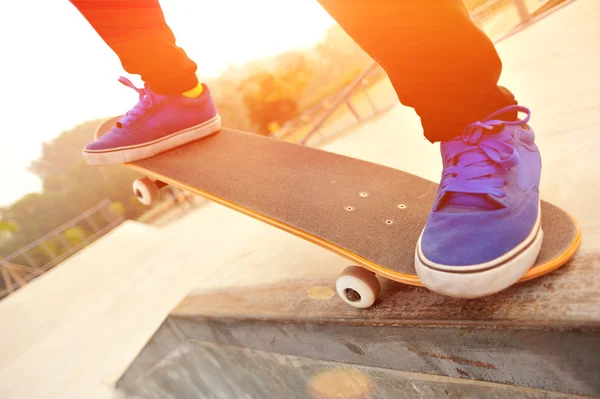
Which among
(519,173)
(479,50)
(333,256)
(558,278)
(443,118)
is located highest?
(479,50)

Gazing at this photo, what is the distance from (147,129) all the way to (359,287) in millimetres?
1278

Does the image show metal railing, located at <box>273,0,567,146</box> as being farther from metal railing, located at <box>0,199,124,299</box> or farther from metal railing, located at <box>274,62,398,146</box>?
metal railing, located at <box>0,199,124,299</box>

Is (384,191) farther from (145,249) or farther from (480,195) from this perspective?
(145,249)

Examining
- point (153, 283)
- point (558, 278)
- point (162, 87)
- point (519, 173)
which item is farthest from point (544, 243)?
point (153, 283)

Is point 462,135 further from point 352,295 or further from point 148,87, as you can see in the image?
point 148,87

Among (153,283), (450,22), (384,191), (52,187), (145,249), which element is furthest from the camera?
(52,187)

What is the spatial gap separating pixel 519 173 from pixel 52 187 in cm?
1268

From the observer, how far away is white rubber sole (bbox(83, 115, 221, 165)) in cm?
159

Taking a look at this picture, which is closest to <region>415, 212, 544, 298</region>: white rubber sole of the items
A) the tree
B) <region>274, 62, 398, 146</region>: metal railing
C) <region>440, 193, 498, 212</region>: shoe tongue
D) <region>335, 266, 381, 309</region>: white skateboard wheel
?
<region>440, 193, 498, 212</region>: shoe tongue

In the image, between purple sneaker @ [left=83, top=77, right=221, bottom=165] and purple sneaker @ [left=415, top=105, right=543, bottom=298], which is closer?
purple sneaker @ [left=415, top=105, right=543, bottom=298]

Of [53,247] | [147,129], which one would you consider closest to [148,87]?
[147,129]

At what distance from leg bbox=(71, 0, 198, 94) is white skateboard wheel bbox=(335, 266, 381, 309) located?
1257 mm

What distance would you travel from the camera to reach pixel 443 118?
2.72 feet

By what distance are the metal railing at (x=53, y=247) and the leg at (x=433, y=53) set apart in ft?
24.8
